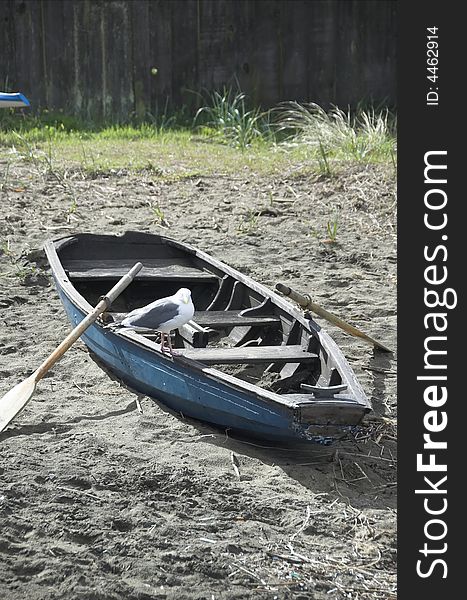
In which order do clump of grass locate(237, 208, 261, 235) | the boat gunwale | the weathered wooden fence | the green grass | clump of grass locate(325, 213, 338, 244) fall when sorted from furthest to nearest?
1. the weathered wooden fence
2. the green grass
3. clump of grass locate(237, 208, 261, 235)
4. clump of grass locate(325, 213, 338, 244)
5. the boat gunwale

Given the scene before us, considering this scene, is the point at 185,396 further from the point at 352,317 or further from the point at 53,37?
the point at 53,37

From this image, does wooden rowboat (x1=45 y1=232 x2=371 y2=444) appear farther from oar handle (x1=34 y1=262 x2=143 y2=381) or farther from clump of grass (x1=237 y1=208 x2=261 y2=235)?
clump of grass (x1=237 y1=208 x2=261 y2=235)

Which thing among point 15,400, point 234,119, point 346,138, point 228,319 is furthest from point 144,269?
point 234,119

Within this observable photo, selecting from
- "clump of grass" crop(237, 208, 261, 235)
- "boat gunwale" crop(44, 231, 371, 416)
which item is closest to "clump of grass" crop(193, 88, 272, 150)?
"clump of grass" crop(237, 208, 261, 235)

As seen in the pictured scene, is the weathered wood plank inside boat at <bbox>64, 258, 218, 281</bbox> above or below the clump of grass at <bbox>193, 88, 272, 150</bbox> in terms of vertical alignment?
below

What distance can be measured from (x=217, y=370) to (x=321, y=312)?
99 centimetres

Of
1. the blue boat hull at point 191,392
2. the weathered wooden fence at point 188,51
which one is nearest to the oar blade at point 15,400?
the blue boat hull at point 191,392

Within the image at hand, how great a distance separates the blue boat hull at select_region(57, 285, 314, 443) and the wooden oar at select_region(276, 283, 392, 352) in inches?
33.6

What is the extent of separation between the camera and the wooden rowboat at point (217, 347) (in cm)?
520

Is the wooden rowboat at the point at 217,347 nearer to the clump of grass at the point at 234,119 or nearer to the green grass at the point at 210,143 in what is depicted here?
the green grass at the point at 210,143

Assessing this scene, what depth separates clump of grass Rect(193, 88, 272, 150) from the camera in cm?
1161

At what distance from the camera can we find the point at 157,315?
5781 mm

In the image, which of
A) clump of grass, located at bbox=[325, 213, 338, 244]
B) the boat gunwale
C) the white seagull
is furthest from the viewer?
clump of grass, located at bbox=[325, 213, 338, 244]

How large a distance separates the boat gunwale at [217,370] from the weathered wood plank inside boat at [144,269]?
0.10 meters
